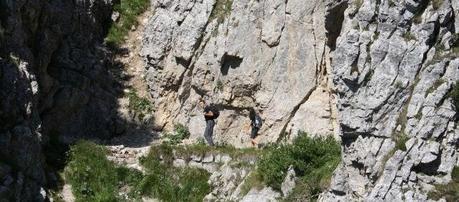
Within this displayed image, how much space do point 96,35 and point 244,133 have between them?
810cm

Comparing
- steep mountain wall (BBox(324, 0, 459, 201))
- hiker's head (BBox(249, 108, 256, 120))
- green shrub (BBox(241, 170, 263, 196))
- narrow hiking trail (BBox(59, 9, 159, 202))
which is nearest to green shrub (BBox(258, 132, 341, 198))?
green shrub (BBox(241, 170, 263, 196))

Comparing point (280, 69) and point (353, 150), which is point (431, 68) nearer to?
point (353, 150)

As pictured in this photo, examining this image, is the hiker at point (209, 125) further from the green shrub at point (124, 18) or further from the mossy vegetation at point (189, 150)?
the green shrub at point (124, 18)

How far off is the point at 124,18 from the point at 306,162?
14.2 m

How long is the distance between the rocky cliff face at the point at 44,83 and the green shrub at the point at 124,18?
0.44m

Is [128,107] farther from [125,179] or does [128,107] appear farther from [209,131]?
[125,179]

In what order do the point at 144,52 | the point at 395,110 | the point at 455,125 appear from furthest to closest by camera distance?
the point at 144,52 < the point at 395,110 < the point at 455,125

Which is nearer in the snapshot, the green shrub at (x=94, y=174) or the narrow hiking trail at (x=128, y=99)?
the green shrub at (x=94, y=174)

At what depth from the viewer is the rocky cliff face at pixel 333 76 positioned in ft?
52.2

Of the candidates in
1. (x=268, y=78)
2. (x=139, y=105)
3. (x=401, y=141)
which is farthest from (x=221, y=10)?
(x=401, y=141)

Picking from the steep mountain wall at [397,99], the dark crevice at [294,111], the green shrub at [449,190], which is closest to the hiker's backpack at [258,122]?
the dark crevice at [294,111]

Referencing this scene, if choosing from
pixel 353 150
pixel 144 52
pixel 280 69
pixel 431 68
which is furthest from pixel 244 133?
pixel 431 68

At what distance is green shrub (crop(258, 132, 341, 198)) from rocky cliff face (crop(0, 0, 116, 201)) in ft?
20.9

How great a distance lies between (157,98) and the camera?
88.4ft
